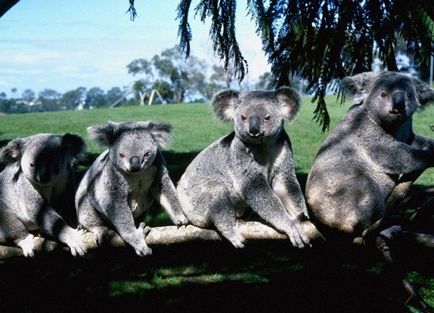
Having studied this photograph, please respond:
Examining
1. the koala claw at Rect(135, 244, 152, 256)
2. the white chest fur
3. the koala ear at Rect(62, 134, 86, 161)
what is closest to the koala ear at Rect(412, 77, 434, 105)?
the white chest fur

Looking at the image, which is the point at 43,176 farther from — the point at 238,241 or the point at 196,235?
the point at 238,241

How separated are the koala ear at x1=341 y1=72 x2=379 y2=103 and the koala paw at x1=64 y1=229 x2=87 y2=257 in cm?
215

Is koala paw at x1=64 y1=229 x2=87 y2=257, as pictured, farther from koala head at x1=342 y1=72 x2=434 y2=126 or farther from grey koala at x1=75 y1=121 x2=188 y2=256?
koala head at x1=342 y1=72 x2=434 y2=126

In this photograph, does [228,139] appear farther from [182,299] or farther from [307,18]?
[182,299]

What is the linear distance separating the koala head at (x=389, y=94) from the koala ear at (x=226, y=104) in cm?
78

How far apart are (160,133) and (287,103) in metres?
0.93

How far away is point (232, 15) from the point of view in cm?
453

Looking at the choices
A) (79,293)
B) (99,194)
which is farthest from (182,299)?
(99,194)

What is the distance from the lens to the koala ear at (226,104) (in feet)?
13.1

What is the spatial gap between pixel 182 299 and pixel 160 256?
1164mm

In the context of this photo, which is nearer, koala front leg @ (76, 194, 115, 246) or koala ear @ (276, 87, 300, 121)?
koala ear @ (276, 87, 300, 121)

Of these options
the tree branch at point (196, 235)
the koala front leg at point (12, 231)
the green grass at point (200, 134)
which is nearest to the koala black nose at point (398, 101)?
the tree branch at point (196, 235)

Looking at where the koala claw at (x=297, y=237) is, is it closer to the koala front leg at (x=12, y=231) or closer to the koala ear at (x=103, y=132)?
the koala ear at (x=103, y=132)

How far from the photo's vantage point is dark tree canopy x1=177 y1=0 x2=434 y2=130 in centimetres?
442
